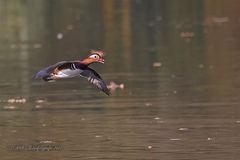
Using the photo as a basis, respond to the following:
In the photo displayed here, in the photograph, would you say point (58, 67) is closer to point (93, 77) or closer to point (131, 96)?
point (93, 77)

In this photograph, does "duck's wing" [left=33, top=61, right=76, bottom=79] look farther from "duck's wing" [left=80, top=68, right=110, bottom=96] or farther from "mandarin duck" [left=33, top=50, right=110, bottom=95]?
"duck's wing" [left=80, top=68, right=110, bottom=96]

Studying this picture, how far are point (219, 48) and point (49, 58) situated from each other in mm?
3782

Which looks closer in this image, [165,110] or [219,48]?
[165,110]

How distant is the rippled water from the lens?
12.3m

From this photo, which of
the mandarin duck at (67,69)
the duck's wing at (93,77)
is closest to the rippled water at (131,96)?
the duck's wing at (93,77)

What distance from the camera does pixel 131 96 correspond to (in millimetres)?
17000

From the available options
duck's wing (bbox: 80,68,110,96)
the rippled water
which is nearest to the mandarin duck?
duck's wing (bbox: 80,68,110,96)

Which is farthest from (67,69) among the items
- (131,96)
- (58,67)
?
(131,96)

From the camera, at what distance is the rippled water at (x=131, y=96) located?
12305 mm

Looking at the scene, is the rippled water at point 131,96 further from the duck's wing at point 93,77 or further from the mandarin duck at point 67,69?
the mandarin duck at point 67,69

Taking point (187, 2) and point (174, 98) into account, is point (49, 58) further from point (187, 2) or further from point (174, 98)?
point (187, 2)

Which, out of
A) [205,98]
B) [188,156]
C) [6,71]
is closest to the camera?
[188,156]

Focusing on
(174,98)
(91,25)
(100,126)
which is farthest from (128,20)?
(100,126)

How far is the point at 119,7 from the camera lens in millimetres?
41781
